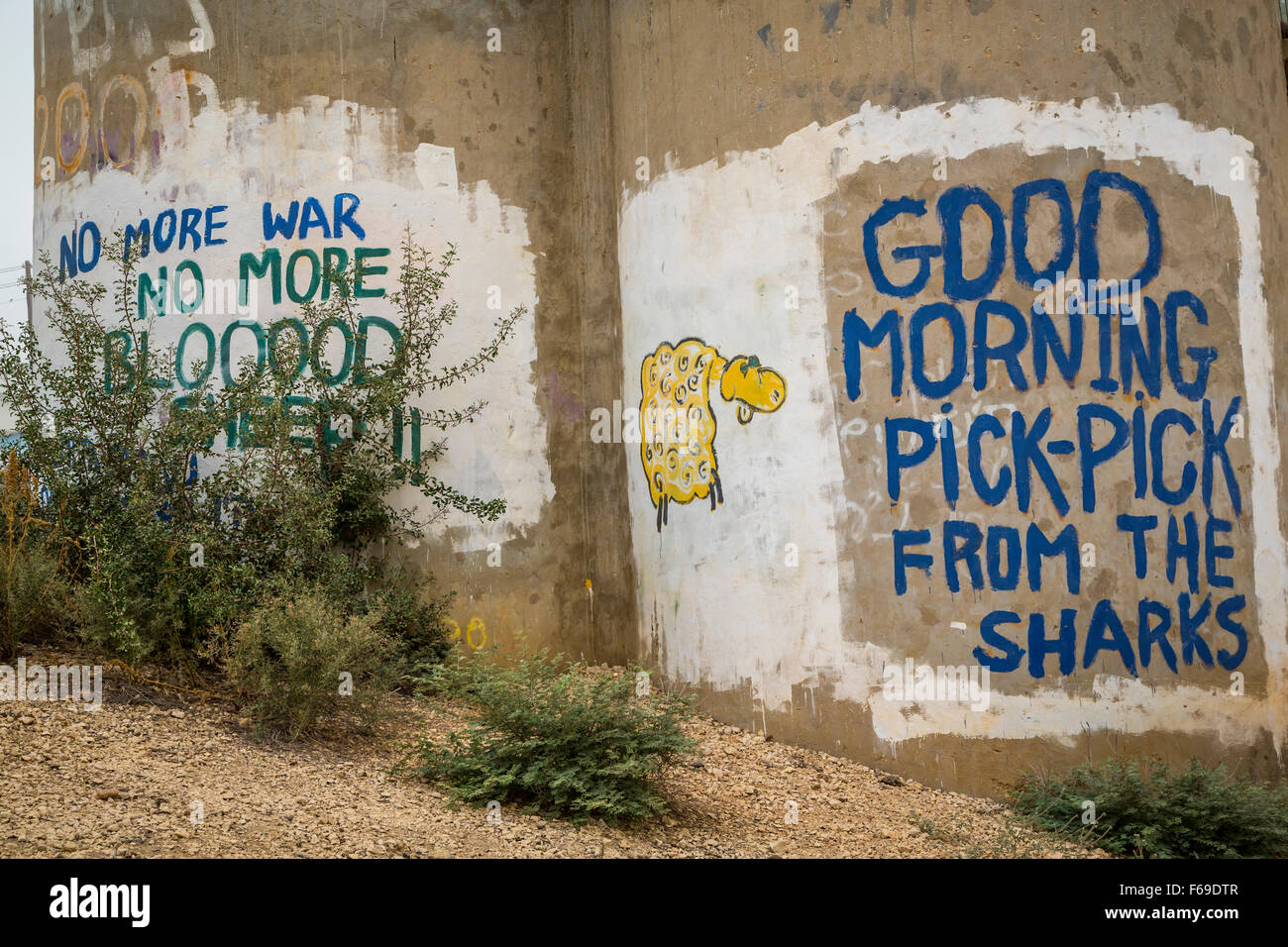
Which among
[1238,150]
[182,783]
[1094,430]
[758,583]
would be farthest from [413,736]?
[1238,150]

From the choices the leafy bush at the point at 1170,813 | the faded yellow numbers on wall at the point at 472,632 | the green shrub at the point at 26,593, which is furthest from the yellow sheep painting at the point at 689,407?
the green shrub at the point at 26,593

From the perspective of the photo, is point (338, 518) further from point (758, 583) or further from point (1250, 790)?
point (1250, 790)

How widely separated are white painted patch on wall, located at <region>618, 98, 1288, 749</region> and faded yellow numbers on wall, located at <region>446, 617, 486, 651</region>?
4.95ft

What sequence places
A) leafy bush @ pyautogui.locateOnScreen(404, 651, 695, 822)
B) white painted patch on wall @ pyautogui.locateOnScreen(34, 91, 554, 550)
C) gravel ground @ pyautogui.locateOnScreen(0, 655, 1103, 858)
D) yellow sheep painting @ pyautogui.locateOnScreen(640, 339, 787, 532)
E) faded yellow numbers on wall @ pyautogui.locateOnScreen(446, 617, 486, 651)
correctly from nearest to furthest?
gravel ground @ pyautogui.locateOnScreen(0, 655, 1103, 858) → leafy bush @ pyautogui.locateOnScreen(404, 651, 695, 822) → yellow sheep painting @ pyautogui.locateOnScreen(640, 339, 787, 532) → faded yellow numbers on wall @ pyautogui.locateOnScreen(446, 617, 486, 651) → white painted patch on wall @ pyautogui.locateOnScreen(34, 91, 554, 550)

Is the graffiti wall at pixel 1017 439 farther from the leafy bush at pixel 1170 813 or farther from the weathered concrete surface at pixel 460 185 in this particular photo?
the weathered concrete surface at pixel 460 185

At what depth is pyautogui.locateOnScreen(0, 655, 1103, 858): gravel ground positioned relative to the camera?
5148 mm

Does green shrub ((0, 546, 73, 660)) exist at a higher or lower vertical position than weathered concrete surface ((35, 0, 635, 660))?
lower

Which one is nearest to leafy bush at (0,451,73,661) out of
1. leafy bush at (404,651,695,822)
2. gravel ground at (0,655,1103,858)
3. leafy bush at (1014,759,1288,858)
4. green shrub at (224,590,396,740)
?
gravel ground at (0,655,1103,858)

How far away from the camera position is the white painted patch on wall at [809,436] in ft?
23.3

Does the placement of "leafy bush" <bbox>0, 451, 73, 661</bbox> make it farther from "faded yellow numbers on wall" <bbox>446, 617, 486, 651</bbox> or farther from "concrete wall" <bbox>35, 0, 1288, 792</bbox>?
"concrete wall" <bbox>35, 0, 1288, 792</bbox>

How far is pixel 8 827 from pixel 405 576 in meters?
4.14

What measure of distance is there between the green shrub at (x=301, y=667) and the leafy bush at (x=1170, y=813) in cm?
398

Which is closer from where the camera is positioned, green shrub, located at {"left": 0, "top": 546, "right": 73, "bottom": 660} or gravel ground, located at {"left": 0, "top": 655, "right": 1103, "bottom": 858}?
gravel ground, located at {"left": 0, "top": 655, "right": 1103, "bottom": 858}

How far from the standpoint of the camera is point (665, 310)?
27.7 ft
